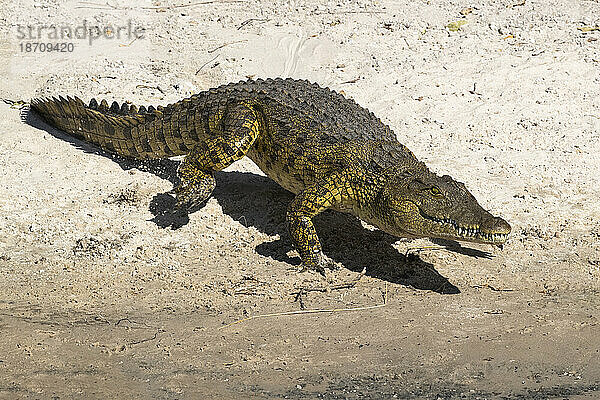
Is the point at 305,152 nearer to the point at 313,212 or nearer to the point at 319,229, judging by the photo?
the point at 313,212

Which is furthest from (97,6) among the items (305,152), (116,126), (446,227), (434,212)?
(446,227)

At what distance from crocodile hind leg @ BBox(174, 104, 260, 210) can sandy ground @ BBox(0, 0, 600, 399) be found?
0.80ft

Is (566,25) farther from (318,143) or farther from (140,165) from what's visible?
(140,165)

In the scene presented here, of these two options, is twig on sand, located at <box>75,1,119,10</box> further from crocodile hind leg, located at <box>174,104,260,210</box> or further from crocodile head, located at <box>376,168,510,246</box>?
crocodile head, located at <box>376,168,510,246</box>

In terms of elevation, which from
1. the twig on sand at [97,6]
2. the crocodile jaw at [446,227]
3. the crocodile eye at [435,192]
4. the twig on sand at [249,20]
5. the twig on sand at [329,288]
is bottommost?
the twig on sand at [329,288]

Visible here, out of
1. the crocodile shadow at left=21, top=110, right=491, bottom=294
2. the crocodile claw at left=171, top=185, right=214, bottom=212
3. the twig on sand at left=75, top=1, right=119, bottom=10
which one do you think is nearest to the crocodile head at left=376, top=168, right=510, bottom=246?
the crocodile shadow at left=21, top=110, right=491, bottom=294

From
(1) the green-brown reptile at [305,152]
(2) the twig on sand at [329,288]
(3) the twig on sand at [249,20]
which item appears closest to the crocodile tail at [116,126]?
(1) the green-brown reptile at [305,152]

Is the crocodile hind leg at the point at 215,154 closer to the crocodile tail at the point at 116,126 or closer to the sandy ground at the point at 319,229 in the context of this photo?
the sandy ground at the point at 319,229

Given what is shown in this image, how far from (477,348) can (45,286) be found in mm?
3331

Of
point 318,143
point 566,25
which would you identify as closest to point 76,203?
point 318,143

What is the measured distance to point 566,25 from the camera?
1030 cm

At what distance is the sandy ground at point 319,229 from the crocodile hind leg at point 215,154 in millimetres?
245

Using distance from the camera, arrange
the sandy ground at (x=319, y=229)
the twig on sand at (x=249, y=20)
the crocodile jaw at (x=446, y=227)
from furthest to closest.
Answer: the twig on sand at (x=249, y=20)
the crocodile jaw at (x=446, y=227)
the sandy ground at (x=319, y=229)

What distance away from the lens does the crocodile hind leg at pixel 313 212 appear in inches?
231
